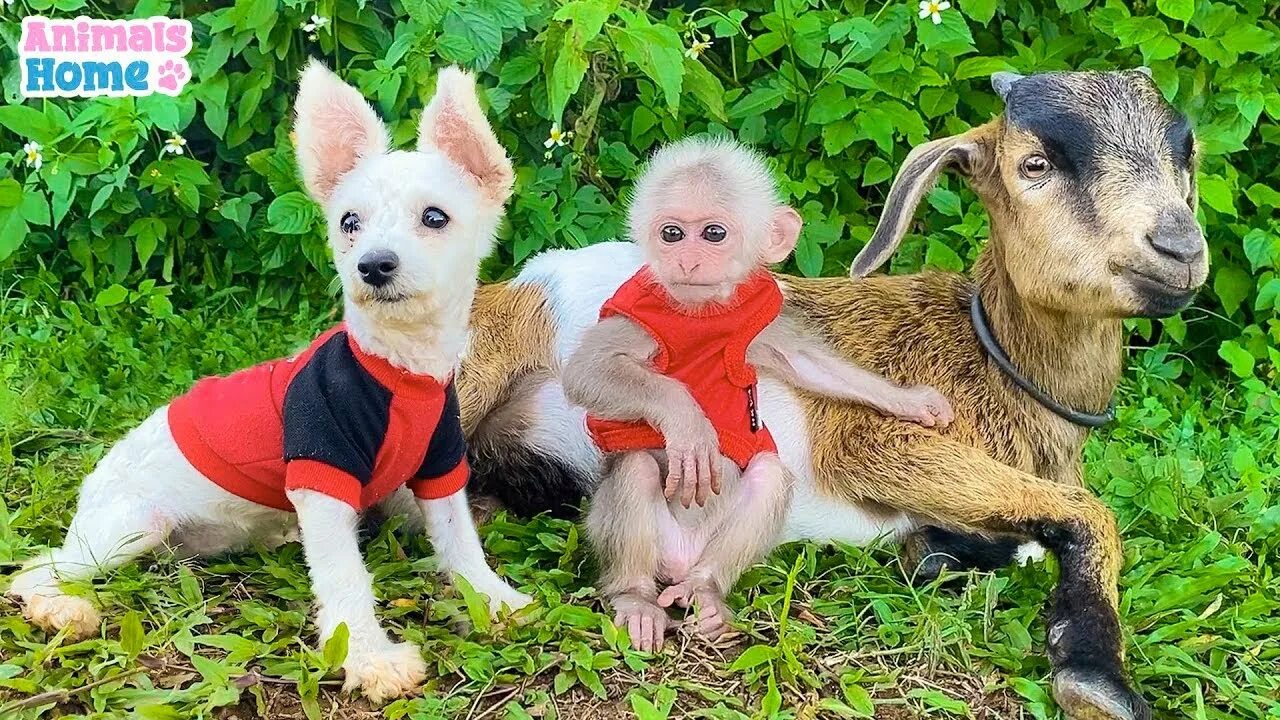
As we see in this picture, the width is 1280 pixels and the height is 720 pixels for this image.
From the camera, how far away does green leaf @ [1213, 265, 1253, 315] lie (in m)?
4.78

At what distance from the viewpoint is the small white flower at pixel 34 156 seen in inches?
189

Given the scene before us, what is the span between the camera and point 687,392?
317 centimetres

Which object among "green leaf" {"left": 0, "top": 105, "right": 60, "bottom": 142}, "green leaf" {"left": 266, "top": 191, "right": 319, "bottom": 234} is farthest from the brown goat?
"green leaf" {"left": 0, "top": 105, "right": 60, "bottom": 142}

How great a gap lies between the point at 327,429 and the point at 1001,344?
75.3 inches

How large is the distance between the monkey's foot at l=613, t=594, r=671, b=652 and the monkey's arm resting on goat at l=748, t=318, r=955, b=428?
85 cm

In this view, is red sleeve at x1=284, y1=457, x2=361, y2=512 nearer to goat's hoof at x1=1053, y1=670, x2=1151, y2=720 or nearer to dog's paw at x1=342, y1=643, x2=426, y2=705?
dog's paw at x1=342, y1=643, x2=426, y2=705

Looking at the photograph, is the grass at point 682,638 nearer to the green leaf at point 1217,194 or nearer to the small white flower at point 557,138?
the green leaf at point 1217,194

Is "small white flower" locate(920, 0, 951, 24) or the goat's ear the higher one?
"small white flower" locate(920, 0, 951, 24)

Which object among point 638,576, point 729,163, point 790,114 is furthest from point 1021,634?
point 790,114

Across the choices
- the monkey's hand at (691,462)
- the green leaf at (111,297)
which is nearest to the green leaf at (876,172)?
the monkey's hand at (691,462)

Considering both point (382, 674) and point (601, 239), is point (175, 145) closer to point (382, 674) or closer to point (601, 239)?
point (601, 239)

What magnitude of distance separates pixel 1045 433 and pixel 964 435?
9.1 inches

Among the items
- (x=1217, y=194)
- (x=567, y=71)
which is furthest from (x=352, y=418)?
(x=1217, y=194)

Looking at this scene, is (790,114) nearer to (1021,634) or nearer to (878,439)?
(878,439)
